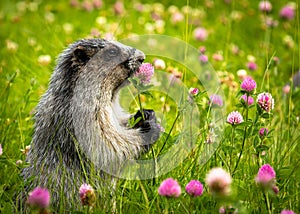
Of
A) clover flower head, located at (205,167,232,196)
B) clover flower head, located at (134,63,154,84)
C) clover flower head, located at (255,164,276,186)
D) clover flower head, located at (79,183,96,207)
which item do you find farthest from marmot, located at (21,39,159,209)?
clover flower head, located at (205,167,232,196)

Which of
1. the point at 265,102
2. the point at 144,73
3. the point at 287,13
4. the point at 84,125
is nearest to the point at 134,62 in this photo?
the point at 144,73

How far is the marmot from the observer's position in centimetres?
312

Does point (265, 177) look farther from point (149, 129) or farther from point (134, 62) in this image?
point (134, 62)

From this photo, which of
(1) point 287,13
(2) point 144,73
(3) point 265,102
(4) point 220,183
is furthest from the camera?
(1) point 287,13

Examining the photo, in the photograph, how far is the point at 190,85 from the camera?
201 inches

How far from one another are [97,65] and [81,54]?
116 millimetres

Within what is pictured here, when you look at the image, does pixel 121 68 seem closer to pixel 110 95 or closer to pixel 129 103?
pixel 110 95

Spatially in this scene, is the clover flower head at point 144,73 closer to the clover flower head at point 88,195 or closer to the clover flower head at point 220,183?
the clover flower head at point 88,195

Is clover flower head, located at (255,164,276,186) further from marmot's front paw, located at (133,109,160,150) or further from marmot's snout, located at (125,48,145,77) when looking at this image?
marmot's snout, located at (125,48,145,77)

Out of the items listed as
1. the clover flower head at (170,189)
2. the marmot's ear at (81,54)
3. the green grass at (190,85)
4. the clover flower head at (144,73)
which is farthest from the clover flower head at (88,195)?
the marmot's ear at (81,54)

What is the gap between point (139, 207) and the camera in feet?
9.55

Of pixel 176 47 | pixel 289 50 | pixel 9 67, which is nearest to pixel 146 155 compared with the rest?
pixel 9 67

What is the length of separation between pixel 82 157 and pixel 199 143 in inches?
26.8

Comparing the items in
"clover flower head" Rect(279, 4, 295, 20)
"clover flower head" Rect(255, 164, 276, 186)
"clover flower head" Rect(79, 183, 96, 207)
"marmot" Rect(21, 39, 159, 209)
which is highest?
"clover flower head" Rect(279, 4, 295, 20)
